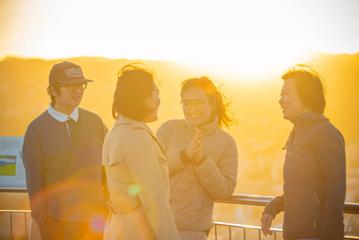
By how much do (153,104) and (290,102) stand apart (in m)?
0.89

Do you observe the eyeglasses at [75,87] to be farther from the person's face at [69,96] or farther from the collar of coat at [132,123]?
the collar of coat at [132,123]

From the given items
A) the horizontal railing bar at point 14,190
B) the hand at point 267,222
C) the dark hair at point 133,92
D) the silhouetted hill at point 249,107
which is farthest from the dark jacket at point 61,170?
the silhouetted hill at point 249,107

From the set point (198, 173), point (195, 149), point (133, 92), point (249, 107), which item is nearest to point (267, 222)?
point (198, 173)

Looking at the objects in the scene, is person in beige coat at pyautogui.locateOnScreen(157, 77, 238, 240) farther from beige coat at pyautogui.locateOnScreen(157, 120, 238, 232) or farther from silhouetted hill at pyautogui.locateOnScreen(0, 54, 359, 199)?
silhouetted hill at pyautogui.locateOnScreen(0, 54, 359, 199)

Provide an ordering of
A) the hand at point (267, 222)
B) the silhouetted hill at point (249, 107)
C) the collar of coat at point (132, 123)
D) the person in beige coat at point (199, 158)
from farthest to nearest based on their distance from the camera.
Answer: the silhouetted hill at point (249, 107) < the person in beige coat at point (199, 158) < the hand at point (267, 222) < the collar of coat at point (132, 123)

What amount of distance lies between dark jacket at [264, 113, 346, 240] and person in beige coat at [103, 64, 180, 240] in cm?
81

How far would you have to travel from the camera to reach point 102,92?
4250 centimetres

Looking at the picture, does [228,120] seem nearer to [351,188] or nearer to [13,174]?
[13,174]

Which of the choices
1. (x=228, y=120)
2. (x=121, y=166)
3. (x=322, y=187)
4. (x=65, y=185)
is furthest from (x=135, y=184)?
(x=65, y=185)

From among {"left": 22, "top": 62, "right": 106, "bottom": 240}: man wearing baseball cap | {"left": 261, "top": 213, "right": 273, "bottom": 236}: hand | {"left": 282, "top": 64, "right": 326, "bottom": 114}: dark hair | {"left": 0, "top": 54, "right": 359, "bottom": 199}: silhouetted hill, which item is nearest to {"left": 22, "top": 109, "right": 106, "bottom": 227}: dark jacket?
{"left": 22, "top": 62, "right": 106, "bottom": 240}: man wearing baseball cap

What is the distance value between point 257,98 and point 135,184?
35.6 metres

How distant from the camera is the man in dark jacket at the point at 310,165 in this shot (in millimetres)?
3111

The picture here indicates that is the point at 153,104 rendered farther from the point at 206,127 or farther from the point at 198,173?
the point at 206,127

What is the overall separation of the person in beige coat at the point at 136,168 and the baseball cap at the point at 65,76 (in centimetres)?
149
